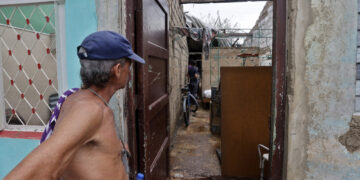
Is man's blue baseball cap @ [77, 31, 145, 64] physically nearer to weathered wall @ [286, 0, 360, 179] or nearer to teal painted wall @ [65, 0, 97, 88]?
teal painted wall @ [65, 0, 97, 88]

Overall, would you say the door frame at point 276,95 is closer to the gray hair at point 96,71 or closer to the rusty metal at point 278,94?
the rusty metal at point 278,94

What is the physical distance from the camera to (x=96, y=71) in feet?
3.57

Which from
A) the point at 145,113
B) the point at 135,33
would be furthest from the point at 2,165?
the point at 135,33

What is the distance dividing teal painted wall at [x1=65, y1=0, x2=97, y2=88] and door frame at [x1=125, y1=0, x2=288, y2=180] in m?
0.34

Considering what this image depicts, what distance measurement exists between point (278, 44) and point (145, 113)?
4.04 feet

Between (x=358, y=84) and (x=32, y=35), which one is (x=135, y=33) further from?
(x=358, y=84)

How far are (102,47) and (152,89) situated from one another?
1232mm

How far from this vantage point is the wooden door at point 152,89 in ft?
6.55

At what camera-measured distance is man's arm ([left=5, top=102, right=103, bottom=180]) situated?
75 centimetres

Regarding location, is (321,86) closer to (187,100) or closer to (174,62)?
(174,62)

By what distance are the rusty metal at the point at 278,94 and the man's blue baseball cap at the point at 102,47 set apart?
3.81ft

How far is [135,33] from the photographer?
195 centimetres

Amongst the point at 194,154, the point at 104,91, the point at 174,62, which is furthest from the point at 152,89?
the point at 174,62

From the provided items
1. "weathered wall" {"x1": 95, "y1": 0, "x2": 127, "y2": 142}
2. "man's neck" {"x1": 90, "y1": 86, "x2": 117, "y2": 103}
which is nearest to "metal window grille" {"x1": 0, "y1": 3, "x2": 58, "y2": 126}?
"weathered wall" {"x1": 95, "y1": 0, "x2": 127, "y2": 142}
